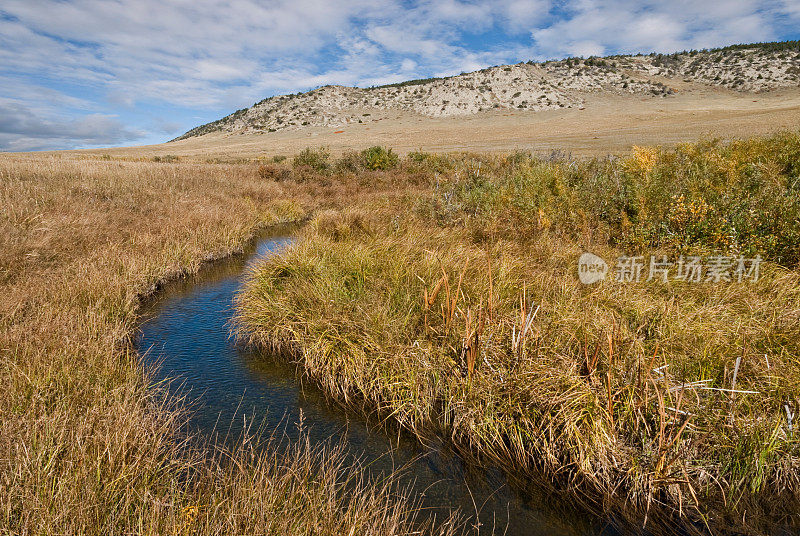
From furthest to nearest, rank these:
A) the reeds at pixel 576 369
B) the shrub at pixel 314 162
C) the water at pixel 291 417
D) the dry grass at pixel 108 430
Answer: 1. the shrub at pixel 314 162
2. the water at pixel 291 417
3. the reeds at pixel 576 369
4. the dry grass at pixel 108 430

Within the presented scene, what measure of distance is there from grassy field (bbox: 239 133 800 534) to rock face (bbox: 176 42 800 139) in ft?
236

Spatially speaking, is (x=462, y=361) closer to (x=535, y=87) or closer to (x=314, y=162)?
(x=314, y=162)

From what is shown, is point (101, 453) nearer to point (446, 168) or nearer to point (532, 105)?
point (446, 168)

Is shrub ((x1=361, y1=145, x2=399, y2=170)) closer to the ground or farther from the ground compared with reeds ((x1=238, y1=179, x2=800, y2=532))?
farther from the ground

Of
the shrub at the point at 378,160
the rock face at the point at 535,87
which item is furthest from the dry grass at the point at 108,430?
the rock face at the point at 535,87

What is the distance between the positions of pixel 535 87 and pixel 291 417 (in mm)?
88199

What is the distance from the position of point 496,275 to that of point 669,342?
226 centimetres

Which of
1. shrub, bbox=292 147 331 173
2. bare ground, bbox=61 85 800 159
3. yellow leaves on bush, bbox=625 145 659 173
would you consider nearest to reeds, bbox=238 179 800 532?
yellow leaves on bush, bbox=625 145 659 173

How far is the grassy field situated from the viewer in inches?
123

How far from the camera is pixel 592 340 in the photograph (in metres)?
4.14

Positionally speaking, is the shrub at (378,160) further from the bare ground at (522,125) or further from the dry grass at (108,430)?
the bare ground at (522,125)

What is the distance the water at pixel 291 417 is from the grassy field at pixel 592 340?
0.25 metres

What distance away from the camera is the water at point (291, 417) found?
3254 mm

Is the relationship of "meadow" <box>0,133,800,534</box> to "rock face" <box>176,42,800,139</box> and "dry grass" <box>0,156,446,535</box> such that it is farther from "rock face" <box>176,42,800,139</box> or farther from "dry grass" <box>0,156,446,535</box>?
"rock face" <box>176,42,800,139</box>
